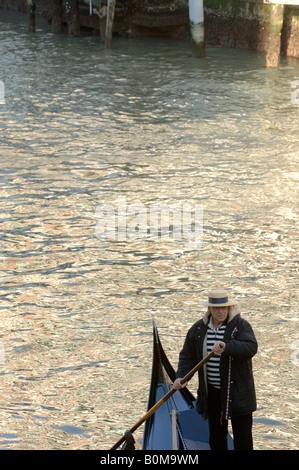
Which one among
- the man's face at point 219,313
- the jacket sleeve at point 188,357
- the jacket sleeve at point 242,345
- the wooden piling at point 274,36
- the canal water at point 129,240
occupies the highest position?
the wooden piling at point 274,36

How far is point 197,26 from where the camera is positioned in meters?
19.3

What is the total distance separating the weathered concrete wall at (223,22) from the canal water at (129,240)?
1657 mm

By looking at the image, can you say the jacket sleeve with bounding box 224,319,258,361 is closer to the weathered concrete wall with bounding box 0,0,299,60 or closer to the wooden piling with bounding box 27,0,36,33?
the weathered concrete wall with bounding box 0,0,299,60

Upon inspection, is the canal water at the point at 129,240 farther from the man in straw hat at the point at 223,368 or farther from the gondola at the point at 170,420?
the man in straw hat at the point at 223,368

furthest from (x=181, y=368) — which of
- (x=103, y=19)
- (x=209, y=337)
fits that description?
(x=103, y=19)

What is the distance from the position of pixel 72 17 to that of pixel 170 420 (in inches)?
779

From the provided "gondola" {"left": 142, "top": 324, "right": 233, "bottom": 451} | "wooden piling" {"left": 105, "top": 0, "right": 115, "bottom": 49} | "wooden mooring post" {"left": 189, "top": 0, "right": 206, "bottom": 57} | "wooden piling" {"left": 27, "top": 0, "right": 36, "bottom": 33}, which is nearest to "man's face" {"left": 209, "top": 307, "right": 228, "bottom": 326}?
"gondola" {"left": 142, "top": 324, "right": 233, "bottom": 451}

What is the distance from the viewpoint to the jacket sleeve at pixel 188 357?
15.9 ft

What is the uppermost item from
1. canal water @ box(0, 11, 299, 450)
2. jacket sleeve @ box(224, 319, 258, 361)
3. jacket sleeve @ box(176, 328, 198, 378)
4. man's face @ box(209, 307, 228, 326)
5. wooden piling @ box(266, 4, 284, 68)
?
wooden piling @ box(266, 4, 284, 68)

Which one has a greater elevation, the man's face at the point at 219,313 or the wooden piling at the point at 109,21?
the wooden piling at the point at 109,21

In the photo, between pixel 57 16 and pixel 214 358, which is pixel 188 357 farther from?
pixel 57 16

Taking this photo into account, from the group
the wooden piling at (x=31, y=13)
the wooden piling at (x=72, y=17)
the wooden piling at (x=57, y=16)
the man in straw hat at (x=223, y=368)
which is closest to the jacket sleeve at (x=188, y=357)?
the man in straw hat at (x=223, y=368)

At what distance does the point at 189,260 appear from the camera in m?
8.82

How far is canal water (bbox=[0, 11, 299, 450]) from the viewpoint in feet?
20.6
